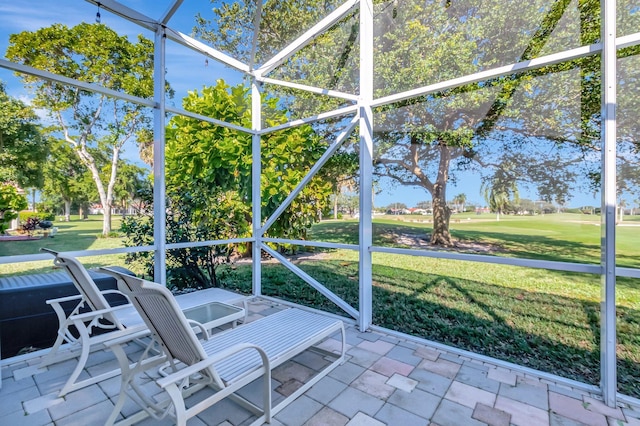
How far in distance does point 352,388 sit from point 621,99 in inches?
131

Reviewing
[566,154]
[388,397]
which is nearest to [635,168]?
[566,154]

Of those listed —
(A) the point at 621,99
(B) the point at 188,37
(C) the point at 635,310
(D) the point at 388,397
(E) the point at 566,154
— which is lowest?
(D) the point at 388,397

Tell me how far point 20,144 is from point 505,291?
6.12 meters

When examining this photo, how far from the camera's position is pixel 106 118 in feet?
13.0

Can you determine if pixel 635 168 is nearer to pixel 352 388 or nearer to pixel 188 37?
pixel 352 388

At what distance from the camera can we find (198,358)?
169 centimetres

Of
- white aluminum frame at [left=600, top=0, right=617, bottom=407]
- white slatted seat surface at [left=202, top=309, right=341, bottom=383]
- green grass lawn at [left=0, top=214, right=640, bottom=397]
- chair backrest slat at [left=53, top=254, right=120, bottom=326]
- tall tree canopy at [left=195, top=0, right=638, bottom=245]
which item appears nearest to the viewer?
white slatted seat surface at [left=202, top=309, right=341, bottom=383]

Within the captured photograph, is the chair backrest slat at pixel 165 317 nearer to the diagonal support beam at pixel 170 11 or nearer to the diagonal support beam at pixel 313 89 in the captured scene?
the diagonal support beam at pixel 170 11

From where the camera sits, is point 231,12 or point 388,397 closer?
point 388,397

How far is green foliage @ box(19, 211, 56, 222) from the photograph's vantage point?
3.21 metres

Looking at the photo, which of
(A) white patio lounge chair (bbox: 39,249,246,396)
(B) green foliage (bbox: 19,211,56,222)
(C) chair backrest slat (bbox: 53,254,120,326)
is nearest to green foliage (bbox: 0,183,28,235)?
(B) green foliage (bbox: 19,211,56,222)

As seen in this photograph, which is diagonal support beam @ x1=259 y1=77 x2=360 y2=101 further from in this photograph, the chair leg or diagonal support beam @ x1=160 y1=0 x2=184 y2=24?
the chair leg

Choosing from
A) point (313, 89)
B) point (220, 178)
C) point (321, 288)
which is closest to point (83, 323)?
point (321, 288)

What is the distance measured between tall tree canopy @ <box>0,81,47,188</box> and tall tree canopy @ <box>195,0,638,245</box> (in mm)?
2227
